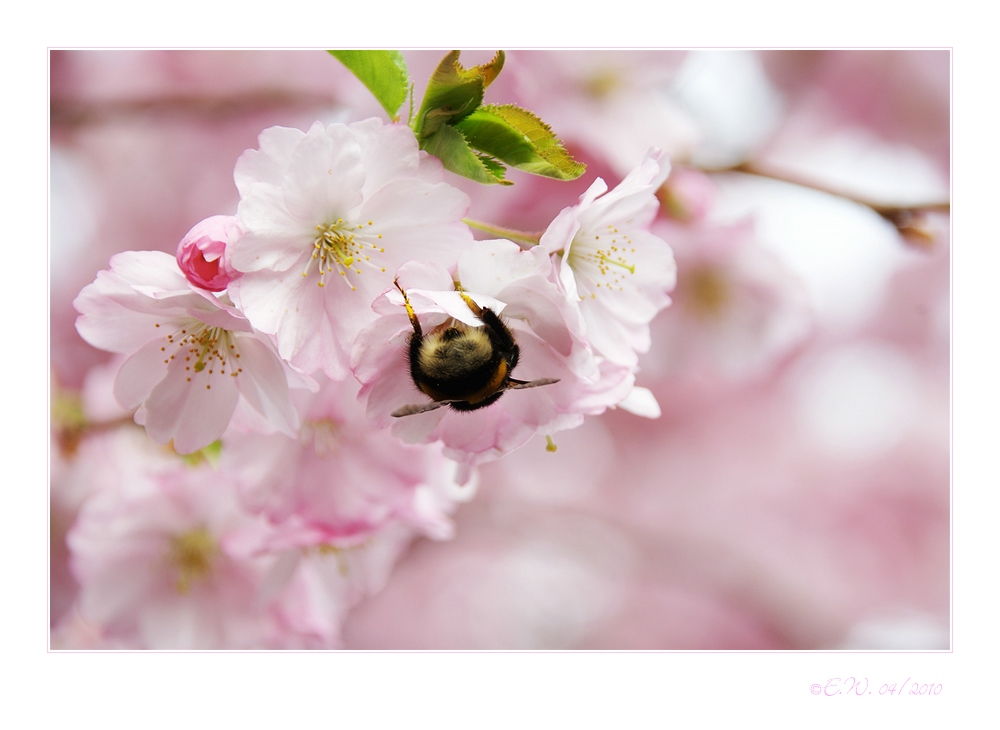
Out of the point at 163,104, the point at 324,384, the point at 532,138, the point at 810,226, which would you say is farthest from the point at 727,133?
the point at 163,104

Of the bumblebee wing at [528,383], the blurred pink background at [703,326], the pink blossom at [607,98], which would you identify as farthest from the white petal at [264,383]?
the pink blossom at [607,98]

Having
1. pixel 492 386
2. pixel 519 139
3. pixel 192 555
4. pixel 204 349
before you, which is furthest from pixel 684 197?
pixel 192 555

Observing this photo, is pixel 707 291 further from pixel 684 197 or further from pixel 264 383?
pixel 264 383

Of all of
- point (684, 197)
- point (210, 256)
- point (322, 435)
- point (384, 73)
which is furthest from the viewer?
point (684, 197)

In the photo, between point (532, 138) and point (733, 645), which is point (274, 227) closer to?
point (532, 138)

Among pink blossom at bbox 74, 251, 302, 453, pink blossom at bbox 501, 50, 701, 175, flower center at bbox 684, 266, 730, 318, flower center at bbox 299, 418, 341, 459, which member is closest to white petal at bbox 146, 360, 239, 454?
pink blossom at bbox 74, 251, 302, 453
